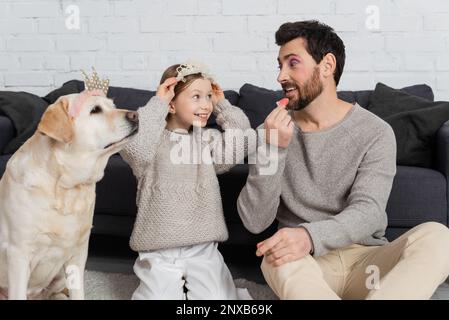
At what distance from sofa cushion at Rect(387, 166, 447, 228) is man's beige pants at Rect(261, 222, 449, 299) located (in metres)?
0.54

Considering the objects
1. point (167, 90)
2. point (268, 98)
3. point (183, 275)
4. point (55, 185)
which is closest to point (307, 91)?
point (167, 90)

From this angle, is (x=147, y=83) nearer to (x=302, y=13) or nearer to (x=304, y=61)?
(x=302, y=13)

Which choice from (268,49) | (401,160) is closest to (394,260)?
(401,160)

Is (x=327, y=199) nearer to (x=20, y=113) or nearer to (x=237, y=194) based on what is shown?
(x=237, y=194)

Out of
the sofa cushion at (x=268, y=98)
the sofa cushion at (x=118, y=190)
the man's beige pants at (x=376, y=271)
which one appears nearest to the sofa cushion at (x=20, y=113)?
the sofa cushion at (x=118, y=190)

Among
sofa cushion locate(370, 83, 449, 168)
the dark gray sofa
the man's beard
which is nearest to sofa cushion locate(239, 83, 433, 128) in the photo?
the dark gray sofa

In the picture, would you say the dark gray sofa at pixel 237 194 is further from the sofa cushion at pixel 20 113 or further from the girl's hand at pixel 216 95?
the girl's hand at pixel 216 95

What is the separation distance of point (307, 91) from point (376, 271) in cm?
57

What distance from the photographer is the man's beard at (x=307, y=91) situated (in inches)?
72.6

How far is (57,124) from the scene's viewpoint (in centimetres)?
151

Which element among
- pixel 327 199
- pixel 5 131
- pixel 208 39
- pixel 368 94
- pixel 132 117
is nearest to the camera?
pixel 132 117

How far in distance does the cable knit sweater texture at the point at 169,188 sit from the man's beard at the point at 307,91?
0.72ft

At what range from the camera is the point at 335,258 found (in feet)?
5.70

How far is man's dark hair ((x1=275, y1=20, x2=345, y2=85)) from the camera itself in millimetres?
1861
